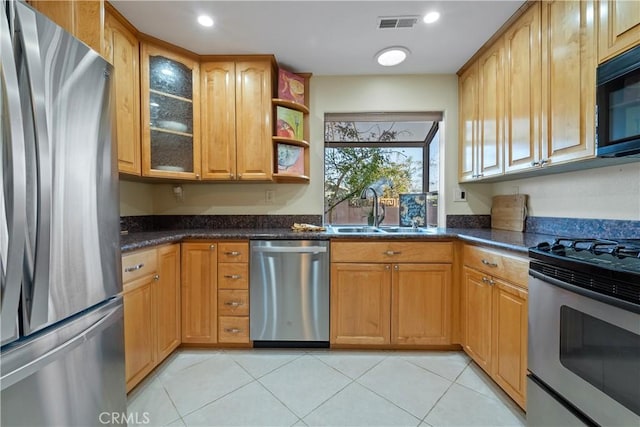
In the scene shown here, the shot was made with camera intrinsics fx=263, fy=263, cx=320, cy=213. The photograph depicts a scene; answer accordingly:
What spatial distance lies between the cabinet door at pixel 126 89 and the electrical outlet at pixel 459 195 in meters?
2.72

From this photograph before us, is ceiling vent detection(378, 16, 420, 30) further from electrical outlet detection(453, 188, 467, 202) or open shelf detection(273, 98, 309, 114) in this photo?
electrical outlet detection(453, 188, 467, 202)

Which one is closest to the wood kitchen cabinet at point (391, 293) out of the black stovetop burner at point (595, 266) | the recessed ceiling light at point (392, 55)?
the black stovetop burner at point (595, 266)

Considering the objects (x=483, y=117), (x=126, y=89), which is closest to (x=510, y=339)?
(x=483, y=117)

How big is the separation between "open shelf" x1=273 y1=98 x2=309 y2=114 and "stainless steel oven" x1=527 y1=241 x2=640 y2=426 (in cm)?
202

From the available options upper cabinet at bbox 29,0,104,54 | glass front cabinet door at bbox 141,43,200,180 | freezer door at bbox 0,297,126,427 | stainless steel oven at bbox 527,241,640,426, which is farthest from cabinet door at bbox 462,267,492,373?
upper cabinet at bbox 29,0,104,54

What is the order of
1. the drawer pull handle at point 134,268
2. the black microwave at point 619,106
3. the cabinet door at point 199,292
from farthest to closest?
the cabinet door at point 199,292 < the drawer pull handle at point 134,268 < the black microwave at point 619,106

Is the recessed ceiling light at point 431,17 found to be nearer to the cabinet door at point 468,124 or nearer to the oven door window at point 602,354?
the cabinet door at point 468,124

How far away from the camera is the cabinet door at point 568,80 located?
1.28 m

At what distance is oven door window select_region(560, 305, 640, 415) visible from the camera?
895mm

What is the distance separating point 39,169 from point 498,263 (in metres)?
2.08

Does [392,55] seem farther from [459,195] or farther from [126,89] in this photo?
[126,89]

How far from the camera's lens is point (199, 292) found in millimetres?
2029

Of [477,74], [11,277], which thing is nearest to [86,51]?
[11,277]

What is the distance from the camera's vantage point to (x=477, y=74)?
7.21 ft
